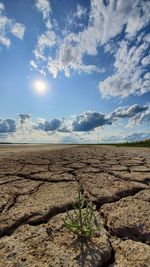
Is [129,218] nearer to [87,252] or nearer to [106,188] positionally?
[87,252]

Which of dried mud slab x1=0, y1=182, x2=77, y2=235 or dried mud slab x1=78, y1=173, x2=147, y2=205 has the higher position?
dried mud slab x1=78, y1=173, x2=147, y2=205

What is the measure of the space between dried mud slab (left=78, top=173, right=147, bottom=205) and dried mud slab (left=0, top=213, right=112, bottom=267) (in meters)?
0.51

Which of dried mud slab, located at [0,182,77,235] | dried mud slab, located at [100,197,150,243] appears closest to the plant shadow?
dried mud slab, located at [100,197,150,243]

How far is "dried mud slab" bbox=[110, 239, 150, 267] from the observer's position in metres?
0.95

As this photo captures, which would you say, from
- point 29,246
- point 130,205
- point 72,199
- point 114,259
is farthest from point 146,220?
point 29,246

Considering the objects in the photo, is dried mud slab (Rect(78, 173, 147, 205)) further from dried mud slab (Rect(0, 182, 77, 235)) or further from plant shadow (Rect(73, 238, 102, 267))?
plant shadow (Rect(73, 238, 102, 267))

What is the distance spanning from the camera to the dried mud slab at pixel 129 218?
1193mm

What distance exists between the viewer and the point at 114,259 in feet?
3.24

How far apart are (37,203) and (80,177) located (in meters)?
0.92

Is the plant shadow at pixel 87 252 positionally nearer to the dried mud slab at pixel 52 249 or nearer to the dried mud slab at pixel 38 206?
the dried mud slab at pixel 52 249

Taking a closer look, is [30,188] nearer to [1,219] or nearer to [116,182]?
[1,219]

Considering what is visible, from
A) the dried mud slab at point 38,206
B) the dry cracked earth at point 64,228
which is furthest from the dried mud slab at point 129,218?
the dried mud slab at point 38,206

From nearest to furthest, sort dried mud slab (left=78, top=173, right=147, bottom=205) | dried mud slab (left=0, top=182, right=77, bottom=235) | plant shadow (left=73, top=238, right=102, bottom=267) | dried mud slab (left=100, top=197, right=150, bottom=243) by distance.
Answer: plant shadow (left=73, top=238, right=102, bottom=267) → dried mud slab (left=100, top=197, right=150, bottom=243) → dried mud slab (left=0, top=182, right=77, bottom=235) → dried mud slab (left=78, top=173, right=147, bottom=205)

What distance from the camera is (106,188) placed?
191 centimetres
